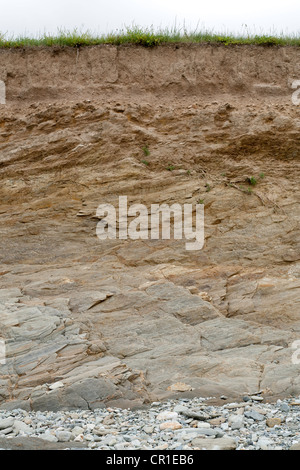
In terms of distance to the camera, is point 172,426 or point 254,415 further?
point 254,415

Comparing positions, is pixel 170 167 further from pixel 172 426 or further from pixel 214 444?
pixel 214 444

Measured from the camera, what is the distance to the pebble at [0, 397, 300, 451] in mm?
4445

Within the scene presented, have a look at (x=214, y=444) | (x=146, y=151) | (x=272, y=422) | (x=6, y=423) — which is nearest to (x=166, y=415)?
(x=214, y=444)

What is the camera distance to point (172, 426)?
4.87 metres

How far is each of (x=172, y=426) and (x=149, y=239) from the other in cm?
427

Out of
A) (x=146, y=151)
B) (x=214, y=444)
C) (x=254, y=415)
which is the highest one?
(x=146, y=151)

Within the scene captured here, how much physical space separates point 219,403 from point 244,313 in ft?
6.83

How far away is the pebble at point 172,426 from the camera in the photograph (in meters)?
4.45

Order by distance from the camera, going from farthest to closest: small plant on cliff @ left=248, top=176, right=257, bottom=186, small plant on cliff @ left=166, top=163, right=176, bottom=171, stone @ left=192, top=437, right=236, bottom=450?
small plant on cliff @ left=166, top=163, right=176, bottom=171 < small plant on cliff @ left=248, top=176, right=257, bottom=186 < stone @ left=192, top=437, right=236, bottom=450

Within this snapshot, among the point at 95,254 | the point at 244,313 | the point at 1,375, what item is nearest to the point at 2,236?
the point at 95,254

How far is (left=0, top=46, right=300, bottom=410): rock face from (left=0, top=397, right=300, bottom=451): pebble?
28 cm

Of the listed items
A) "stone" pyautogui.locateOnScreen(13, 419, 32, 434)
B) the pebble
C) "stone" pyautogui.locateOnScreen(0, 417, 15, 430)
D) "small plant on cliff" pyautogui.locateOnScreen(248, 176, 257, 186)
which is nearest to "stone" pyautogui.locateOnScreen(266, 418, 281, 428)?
the pebble

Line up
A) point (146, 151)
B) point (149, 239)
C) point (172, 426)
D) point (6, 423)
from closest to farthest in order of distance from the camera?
point (172, 426) < point (6, 423) < point (149, 239) < point (146, 151)

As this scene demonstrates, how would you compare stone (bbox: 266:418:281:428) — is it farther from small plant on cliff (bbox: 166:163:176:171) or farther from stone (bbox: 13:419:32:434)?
small plant on cliff (bbox: 166:163:176:171)
